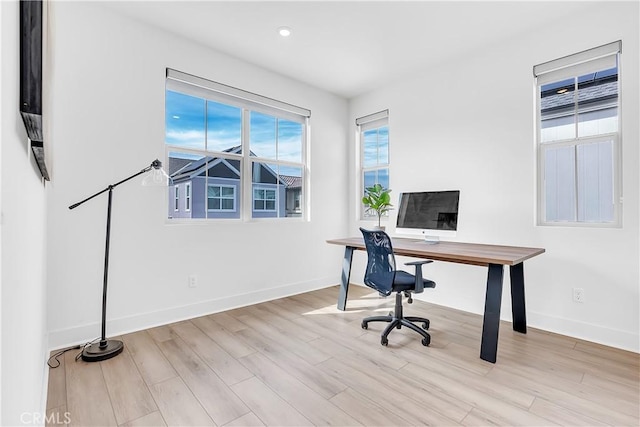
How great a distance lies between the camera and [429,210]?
9.91 feet

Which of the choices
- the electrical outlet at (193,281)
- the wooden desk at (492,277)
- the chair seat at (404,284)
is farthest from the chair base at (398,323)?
the electrical outlet at (193,281)

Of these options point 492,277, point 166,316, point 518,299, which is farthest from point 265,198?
point 518,299

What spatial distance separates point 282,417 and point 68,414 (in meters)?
1.11

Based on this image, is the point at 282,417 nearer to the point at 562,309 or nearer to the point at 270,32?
the point at 562,309

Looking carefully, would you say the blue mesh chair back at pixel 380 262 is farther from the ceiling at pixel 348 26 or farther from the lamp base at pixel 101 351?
the lamp base at pixel 101 351

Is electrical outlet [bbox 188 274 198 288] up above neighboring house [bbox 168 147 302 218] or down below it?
below

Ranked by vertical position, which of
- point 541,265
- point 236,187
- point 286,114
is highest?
point 286,114

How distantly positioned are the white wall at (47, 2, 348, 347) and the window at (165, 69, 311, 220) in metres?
0.16

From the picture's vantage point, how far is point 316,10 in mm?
2553

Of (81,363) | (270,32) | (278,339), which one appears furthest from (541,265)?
(81,363)

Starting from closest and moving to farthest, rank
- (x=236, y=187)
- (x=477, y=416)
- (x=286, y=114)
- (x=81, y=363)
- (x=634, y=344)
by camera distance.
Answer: (x=477, y=416) → (x=81, y=363) → (x=634, y=344) → (x=236, y=187) → (x=286, y=114)

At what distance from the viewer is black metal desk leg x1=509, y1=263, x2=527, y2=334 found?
8.73ft

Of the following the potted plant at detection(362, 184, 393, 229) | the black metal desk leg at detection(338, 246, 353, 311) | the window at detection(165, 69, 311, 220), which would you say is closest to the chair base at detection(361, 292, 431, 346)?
the black metal desk leg at detection(338, 246, 353, 311)

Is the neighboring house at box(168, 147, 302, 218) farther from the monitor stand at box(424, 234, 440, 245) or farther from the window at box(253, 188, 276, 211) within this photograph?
the monitor stand at box(424, 234, 440, 245)
